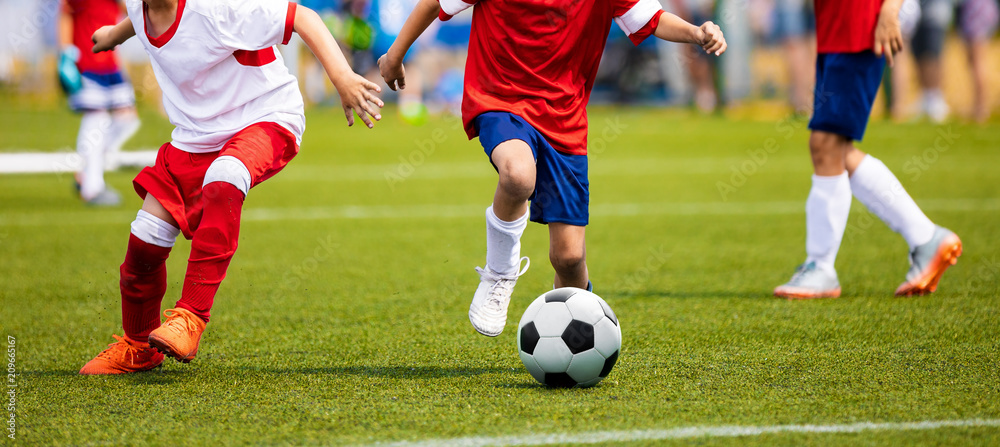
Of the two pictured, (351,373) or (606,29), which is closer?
(351,373)

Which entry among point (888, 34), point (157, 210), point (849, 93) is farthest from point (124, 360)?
point (888, 34)

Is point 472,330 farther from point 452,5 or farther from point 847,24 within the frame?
point 847,24

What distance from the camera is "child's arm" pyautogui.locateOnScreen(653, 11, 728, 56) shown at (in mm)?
3379

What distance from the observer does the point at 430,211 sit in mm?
8133

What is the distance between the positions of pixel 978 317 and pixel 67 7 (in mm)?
7278

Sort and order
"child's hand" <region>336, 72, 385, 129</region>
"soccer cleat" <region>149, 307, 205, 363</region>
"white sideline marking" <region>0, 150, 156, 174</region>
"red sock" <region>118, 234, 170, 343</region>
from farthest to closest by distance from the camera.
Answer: "white sideline marking" <region>0, 150, 156, 174</region> → "red sock" <region>118, 234, 170, 343</region> → "child's hand" <region>336, 72, 385, 129</region> → "soccer cleat" <region>149, 307, 205, 363</region>

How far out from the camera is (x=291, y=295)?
488cm

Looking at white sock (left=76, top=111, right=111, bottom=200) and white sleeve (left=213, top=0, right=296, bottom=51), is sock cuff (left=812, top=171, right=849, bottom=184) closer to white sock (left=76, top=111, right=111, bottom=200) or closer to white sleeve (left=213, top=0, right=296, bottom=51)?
white sleeve (left=213, top=0, right=296, bottom=51)

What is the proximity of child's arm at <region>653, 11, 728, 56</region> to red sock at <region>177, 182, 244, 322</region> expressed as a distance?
5.15ft

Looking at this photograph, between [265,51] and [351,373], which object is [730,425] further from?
[265,51]

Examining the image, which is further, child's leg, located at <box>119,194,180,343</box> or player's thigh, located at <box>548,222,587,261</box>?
player's thigh, located at <box>548,222,587,261</box>

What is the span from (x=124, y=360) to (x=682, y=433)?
194 cm

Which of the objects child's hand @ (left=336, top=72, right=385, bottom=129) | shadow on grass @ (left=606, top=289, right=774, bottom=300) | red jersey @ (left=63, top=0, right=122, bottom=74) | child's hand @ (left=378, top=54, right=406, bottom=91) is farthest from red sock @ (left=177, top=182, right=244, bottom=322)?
red jersey @ (left=63, top=0, right=122, bottom=74)

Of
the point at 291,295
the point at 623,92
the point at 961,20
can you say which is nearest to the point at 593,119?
the point at 623,92
